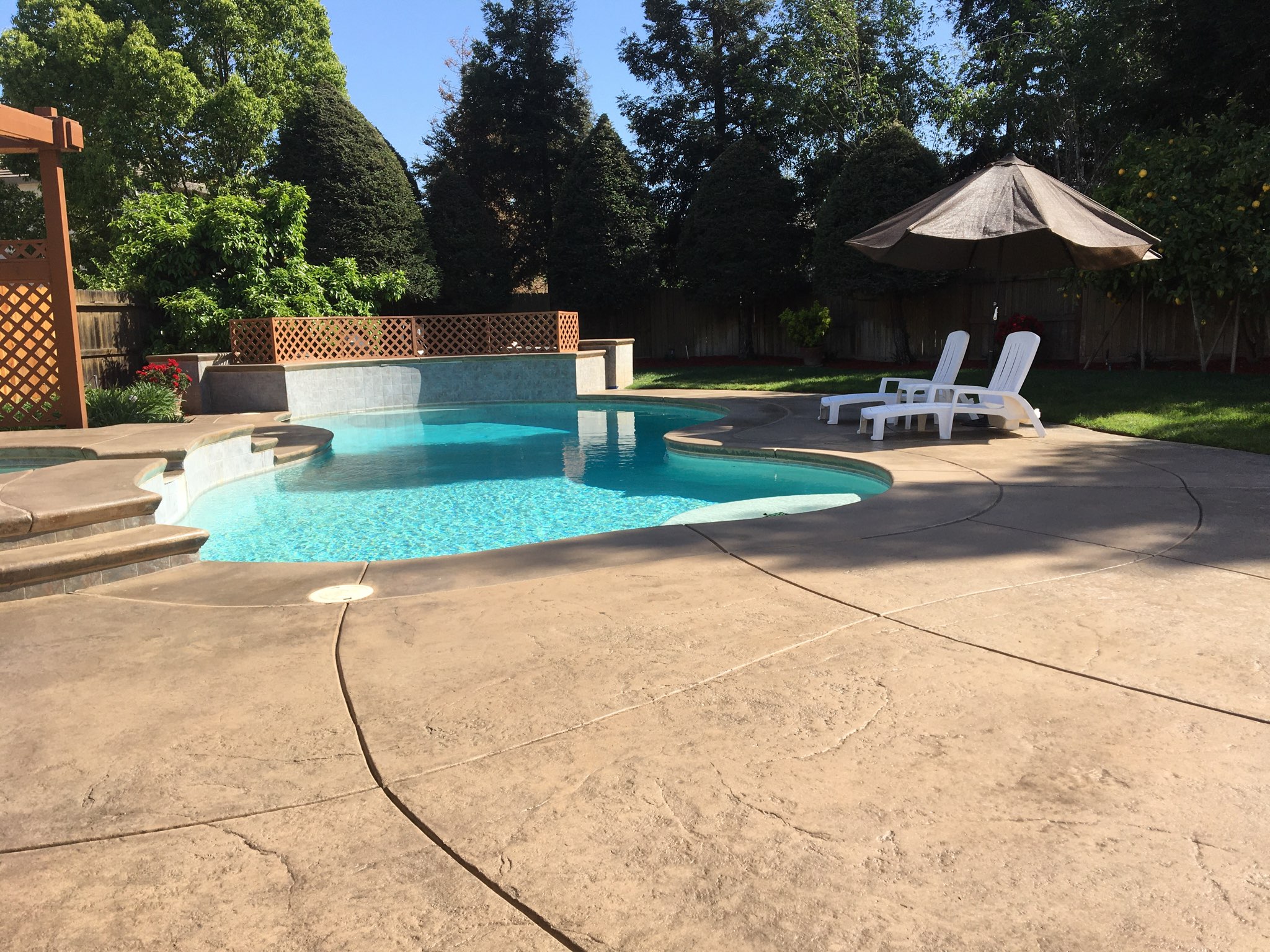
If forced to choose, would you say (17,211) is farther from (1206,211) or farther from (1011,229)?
(1206,211)

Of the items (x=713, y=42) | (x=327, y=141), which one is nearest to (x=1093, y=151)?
(x=713, y=42)

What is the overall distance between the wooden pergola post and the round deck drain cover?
6774 mm

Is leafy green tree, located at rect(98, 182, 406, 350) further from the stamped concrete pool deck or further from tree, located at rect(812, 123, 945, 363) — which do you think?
the stamped concrete pool deck

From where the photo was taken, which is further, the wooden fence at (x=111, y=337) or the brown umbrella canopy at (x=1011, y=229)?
the wooden fence at (x=111, y=337)

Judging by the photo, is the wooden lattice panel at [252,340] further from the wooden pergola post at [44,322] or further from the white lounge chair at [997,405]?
the white lounge chair at [997,405]

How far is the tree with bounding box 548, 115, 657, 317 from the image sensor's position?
22078mm

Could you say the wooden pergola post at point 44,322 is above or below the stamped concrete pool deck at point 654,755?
above

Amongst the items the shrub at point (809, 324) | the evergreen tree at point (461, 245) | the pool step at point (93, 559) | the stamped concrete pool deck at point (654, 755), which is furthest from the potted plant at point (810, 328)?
the pool step at point (93, 559)

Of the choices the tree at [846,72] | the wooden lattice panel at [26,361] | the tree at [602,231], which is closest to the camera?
the wooden lattice panel at [26,361]

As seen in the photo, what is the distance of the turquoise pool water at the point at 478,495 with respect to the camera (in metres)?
6.73

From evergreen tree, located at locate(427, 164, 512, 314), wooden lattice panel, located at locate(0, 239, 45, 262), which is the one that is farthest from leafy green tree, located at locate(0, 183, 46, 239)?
wooden lattice panel, located at locate(0, 239, 45, 262)

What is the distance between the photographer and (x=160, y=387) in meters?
11.0

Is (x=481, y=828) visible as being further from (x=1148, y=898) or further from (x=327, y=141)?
(x=327, y=141)

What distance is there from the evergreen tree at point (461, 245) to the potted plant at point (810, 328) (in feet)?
24.1
